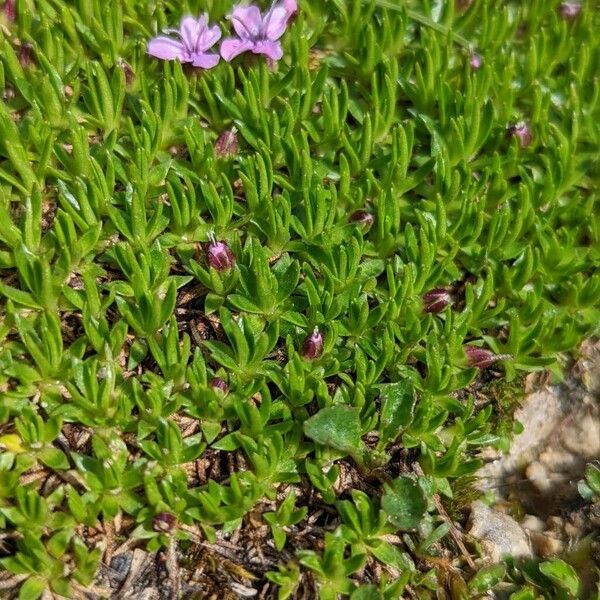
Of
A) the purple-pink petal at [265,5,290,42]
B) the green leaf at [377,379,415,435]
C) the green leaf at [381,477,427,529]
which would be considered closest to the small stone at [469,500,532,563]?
the green leaf at [381,477,427,529]

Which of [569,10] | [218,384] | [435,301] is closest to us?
[218,384]

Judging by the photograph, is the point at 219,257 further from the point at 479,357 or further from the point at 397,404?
the point at 479,357

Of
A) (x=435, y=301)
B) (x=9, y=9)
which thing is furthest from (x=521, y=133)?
(x=9, y=9)

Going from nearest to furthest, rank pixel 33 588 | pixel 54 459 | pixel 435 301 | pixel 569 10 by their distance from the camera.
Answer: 1. pixel 33 588
2. pixel 54 459
3. pixel 435 301
4. pixel 569 10

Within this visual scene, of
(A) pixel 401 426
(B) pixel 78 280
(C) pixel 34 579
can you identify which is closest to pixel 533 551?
(A) pixel 401 426

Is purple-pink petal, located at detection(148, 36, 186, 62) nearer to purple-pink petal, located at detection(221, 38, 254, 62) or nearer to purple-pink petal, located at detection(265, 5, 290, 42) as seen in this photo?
purple-pink petal, located at detection(221, 38, 254, 62)

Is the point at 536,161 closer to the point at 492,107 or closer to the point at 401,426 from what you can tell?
the point at 492,107
